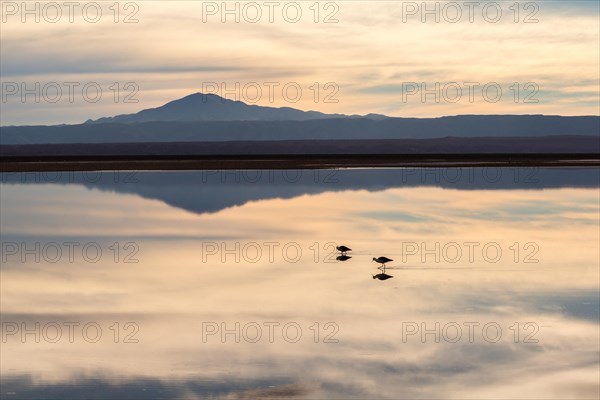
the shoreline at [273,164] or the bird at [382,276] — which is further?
the shoreline at [273,164]

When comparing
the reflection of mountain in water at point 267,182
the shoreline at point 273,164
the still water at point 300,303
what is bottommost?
the still water at point 300,303

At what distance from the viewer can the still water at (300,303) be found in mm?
10617

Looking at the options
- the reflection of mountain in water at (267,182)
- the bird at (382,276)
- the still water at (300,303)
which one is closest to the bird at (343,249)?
the still water at (300,303)

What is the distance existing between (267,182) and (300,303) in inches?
1264

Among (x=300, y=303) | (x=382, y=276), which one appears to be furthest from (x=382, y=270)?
(x=300, y=303)

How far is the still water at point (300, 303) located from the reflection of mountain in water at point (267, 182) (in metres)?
6.47

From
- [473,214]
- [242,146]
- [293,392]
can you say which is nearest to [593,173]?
[473,214]

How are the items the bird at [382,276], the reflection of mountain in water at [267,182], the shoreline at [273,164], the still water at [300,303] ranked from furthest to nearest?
the shoreline at [273,164] < the reflection of mountain in water at [267,182] < the bird at [382,276] < the still water at [300,303]

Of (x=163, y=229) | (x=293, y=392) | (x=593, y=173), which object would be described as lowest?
(x=293, y=392)

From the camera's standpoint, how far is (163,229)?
25.0 meters

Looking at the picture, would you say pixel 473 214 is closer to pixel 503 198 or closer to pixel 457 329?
pixel 503 198

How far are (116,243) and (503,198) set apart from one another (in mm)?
16801

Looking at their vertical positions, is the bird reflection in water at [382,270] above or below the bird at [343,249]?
below

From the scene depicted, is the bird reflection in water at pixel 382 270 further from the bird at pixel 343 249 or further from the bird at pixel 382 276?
the bird at pixel 343 249
